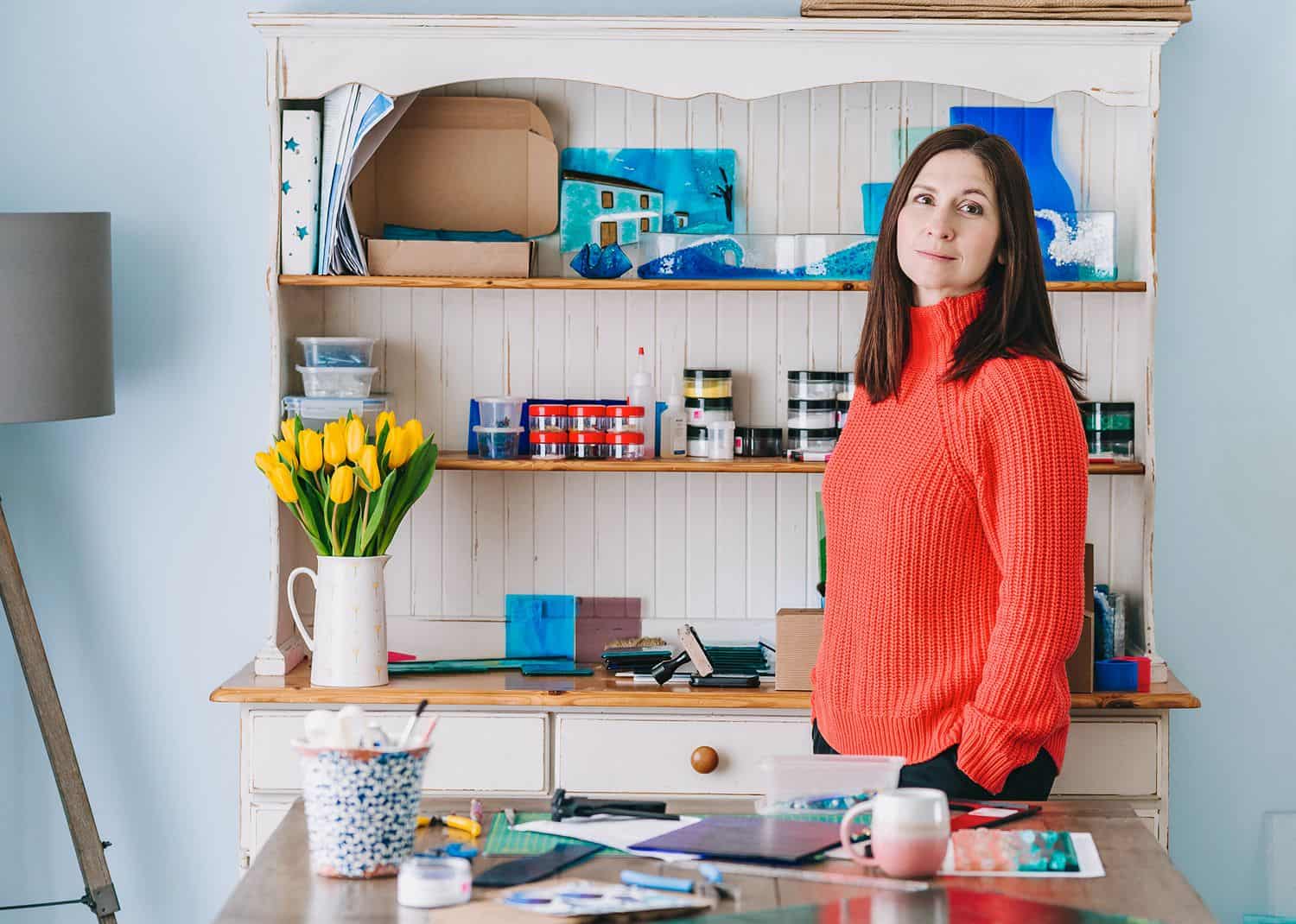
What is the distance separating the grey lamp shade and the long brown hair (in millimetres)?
1494

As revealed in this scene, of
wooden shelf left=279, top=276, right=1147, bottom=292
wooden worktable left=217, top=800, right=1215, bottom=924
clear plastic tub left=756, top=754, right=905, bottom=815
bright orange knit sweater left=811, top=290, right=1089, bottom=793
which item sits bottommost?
wooden worktable left=217, top=800, right=1215, bottom=924

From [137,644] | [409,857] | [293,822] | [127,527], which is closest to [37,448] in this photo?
[127,527]

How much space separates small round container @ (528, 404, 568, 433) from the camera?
9.56 ft

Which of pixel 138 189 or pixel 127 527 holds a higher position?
pixel 138 189

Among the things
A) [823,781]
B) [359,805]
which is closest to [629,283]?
[823,781]

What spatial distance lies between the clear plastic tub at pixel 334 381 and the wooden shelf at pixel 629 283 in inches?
7.0

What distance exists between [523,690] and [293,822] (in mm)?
1036

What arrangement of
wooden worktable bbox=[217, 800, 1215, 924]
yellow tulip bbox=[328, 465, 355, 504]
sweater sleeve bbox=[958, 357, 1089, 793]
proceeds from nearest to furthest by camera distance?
wooden worktable bbox=[217, 800, 1215, 924] → sweater sleeve bbox=[958, 357, 1089, 793] → yellow tulip bbox=[328, 465, 355, 504]

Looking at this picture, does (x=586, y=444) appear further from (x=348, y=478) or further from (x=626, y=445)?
(x=348, y=478)

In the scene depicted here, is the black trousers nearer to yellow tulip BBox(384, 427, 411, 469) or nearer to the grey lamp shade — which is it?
yellow tulip BBox(384, 427, 411, 469)

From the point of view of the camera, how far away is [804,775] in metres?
1.67

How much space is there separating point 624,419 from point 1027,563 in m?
1.15

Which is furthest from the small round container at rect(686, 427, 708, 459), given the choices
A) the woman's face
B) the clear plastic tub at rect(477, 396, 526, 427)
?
the woman's face

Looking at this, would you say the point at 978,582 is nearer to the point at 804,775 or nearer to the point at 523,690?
the point at 804,775
